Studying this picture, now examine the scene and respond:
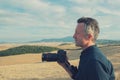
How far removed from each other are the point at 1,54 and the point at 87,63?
57147mm

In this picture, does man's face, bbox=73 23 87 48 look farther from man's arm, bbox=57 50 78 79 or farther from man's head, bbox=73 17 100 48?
man's arm, bbox=57 50 78 79

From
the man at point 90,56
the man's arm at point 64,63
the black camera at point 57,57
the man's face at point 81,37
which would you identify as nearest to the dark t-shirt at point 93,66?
the man at point 90,56

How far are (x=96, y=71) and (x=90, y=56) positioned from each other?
0.75 feet

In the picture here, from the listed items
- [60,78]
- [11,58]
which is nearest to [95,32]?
[60,78]

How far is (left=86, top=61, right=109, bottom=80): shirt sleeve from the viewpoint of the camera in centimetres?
453

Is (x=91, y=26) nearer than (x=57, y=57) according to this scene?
Yes

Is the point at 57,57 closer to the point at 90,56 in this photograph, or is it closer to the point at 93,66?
the point at 90,56

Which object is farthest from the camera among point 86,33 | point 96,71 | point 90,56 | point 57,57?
point 57,57

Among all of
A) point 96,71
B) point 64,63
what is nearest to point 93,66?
point 96,71

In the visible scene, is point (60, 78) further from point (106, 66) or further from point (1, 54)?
point (1, 54)

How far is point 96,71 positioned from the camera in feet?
14.9

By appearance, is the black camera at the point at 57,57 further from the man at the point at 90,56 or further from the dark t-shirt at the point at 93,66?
the dark t-shirt at the point at 93,66

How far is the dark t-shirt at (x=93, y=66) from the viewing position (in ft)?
14.9

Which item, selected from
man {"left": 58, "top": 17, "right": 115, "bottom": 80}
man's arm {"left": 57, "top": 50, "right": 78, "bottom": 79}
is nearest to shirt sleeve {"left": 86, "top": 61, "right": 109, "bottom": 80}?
man {"left": 58, "top": 17, "right": 115, "bottom": 80}
